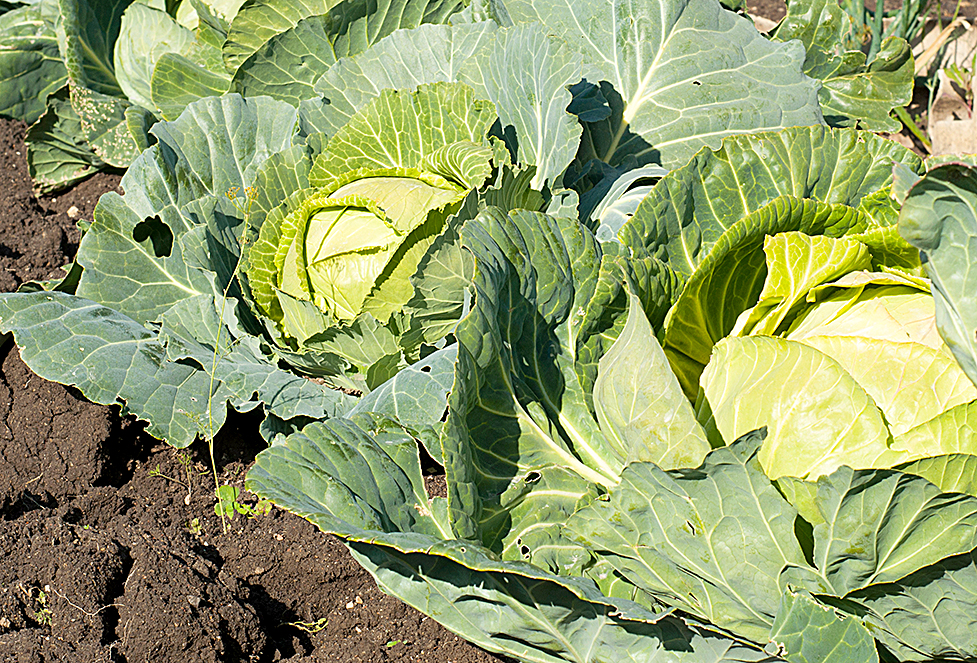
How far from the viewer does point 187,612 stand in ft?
8.35

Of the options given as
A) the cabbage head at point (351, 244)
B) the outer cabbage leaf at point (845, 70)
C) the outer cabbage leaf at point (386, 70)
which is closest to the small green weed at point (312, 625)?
the cabbage head at point (351, 244)

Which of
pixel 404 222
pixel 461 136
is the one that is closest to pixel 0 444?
pixel 404 222

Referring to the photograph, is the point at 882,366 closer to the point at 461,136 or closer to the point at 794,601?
the point at 794,601

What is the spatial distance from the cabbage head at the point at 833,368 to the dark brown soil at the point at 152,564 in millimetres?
1353

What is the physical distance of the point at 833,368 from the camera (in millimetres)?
1839

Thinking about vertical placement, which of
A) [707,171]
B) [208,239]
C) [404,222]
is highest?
[707,171]

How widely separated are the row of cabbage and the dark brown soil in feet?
1.26

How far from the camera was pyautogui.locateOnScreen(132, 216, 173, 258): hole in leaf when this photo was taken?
3301mm

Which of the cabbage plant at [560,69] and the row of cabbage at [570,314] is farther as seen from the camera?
the cabbage plant at [560,69]

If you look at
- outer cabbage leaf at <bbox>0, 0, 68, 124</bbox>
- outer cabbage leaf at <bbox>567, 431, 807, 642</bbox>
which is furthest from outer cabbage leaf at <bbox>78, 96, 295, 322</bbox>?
outer cabbage leaf at <bbox>567, 431, 807, 642</bbox>

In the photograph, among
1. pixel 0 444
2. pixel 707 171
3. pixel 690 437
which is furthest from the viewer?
pixel 0 444

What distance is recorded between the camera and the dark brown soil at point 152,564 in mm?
2518

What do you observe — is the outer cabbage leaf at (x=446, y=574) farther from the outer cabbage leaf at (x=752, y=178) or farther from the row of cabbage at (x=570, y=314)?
the outer cabbage leaf at (x=752, y=178)

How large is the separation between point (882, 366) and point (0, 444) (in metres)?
3.05
